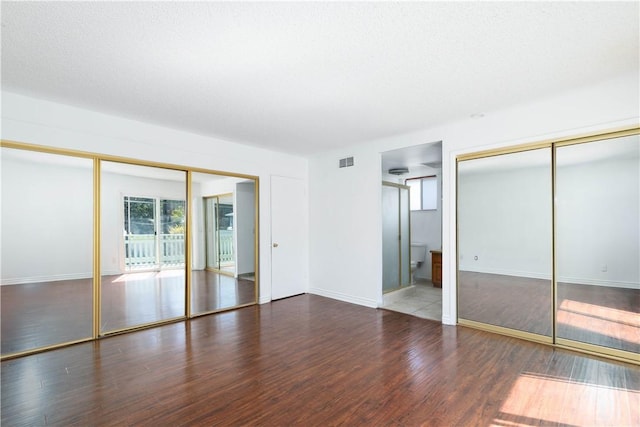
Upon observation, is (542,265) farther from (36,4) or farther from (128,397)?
(36,4)

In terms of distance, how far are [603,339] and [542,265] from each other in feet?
2.82

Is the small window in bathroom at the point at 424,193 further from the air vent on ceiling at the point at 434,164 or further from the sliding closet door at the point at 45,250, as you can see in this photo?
the sliding closet door at the point at 45,250

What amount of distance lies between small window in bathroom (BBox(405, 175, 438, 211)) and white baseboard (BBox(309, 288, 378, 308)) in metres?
3.08

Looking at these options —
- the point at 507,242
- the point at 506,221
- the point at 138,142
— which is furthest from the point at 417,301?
the point at 138,142

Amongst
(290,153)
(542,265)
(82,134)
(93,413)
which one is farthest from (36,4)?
(542,265)

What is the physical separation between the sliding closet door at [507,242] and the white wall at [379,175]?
0.17 metres

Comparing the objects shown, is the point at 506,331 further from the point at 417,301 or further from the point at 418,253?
the point at 418,253

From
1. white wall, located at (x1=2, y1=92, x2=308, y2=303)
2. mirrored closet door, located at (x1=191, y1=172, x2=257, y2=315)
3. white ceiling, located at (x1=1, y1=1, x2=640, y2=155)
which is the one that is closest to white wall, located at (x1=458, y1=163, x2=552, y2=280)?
white ceiling, located at (x1=1, y1=1, x2=640, y2=155)

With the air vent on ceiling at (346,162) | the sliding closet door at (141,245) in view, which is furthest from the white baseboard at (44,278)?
the air vent on ceiling at (346,162)

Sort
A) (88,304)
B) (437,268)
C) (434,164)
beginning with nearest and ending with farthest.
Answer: (88,304) → (434,164) → (437,268)

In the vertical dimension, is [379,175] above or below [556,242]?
above

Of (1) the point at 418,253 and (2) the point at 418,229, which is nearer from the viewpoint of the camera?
(1) the point at 418,253

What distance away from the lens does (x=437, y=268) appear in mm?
6242

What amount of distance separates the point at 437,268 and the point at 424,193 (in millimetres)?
1874
